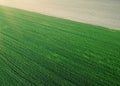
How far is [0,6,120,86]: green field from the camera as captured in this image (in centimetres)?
521

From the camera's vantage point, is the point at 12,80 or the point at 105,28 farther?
the point at 105,28

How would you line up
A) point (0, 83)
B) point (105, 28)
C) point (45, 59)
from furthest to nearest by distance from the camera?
1. point (105, 28)
2. point (45, 59)
3. point (0, 83)

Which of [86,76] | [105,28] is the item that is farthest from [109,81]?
[105,28]

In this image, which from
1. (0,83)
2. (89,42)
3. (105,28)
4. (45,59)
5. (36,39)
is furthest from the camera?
(105,28)

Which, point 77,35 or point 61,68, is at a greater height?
point 77,35

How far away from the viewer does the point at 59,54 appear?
21.9ft

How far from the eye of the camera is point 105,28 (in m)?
9.20

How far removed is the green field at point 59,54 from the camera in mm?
5215

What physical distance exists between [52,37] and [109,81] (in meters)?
3.84

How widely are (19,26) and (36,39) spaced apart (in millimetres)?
2348

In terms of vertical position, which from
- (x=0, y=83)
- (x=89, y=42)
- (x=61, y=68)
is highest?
(x=89, y=42)

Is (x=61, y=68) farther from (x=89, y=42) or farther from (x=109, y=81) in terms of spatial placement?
(x=89, y=42)

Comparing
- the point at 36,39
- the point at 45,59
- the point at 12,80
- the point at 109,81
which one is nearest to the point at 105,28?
the point at 36,39

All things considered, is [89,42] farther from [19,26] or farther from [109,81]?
[19,26]
